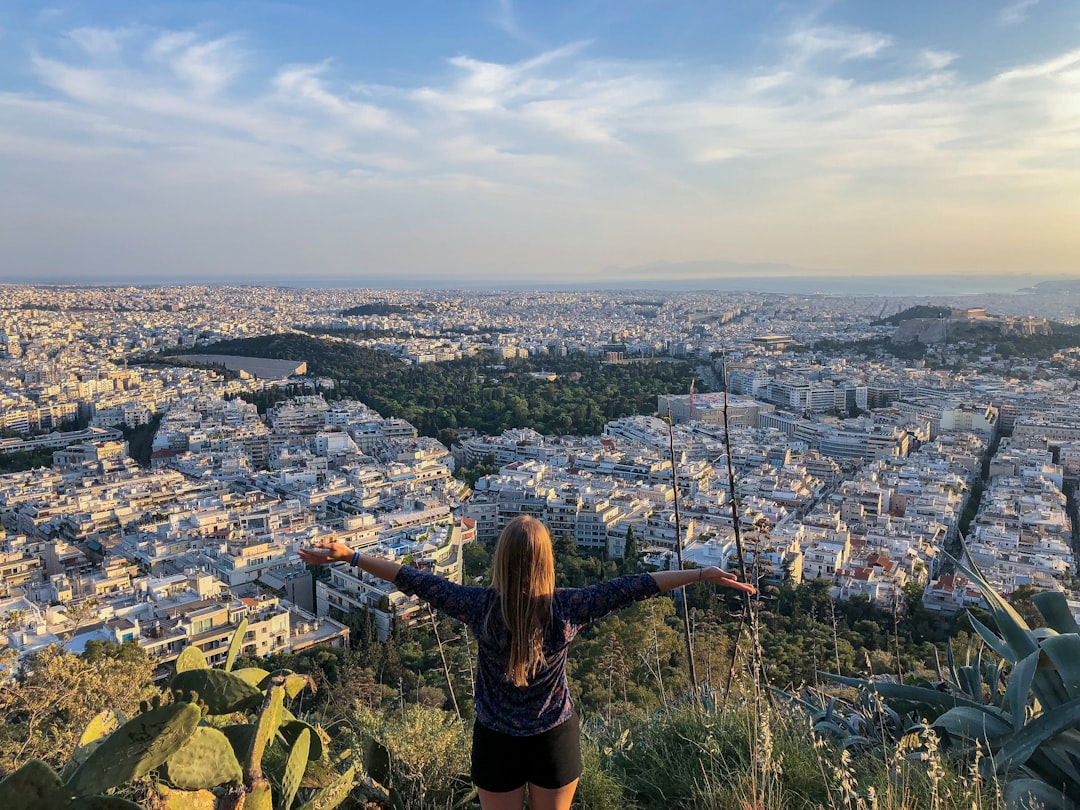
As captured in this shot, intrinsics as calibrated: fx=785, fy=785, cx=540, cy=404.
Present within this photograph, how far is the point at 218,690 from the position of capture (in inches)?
53.4

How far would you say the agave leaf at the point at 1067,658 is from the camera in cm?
142

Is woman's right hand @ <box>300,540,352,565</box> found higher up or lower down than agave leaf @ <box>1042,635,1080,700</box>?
higher up

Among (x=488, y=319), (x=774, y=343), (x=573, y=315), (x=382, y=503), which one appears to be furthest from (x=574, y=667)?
(x=573, y=315)

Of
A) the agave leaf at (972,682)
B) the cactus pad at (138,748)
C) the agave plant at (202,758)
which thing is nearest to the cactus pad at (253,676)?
the agave plant at (202,758)

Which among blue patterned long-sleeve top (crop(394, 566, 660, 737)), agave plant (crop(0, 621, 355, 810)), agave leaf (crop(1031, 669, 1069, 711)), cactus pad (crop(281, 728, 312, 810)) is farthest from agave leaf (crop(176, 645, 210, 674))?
agave leaf (crop(1031, 669, 1069, 711))

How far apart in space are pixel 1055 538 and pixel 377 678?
31.4 feet

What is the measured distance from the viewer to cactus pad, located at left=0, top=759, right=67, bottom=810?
94 centimetres

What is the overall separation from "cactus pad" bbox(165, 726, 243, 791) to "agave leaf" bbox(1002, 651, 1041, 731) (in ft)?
4.31

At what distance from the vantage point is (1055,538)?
1074cm

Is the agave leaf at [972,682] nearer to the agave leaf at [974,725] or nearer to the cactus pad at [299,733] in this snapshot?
the agave leaf at [974,725]

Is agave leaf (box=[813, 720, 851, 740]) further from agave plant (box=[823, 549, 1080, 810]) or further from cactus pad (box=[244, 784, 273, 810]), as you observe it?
cactus pad (box=[244, 784, 273, 810])

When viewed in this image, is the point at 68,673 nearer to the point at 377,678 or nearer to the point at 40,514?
the point at 377,678

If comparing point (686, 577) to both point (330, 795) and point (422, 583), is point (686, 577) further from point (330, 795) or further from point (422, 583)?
point (330, 795)

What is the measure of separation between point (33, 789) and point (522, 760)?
0.64 metres
